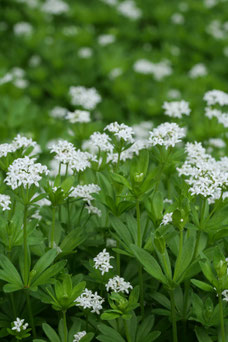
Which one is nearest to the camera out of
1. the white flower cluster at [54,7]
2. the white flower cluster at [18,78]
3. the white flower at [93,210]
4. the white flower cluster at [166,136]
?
the white flower cluster at [166,136]

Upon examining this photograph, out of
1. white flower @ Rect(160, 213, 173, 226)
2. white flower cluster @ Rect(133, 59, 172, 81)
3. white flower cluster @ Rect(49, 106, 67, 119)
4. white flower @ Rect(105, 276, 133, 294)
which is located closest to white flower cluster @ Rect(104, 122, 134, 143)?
white flower @ Rect(160, 213, 173, 226)

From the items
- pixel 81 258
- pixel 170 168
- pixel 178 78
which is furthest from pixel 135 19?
pixel 81 258

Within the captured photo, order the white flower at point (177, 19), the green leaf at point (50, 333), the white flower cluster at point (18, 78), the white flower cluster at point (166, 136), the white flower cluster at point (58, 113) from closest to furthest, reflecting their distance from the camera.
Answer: the green leaf at point (50, 333) < the white flower cluster at point (166, 136) < the white flower cluster at point (58, 113) < the white flower cluster at point (18, 78) < the white flower at point (177, 19)

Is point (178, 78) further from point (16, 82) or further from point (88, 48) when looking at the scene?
point (16, 82)

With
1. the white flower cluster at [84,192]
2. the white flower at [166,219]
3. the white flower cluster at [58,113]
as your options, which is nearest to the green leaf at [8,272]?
the white flower cluster at [84,192]

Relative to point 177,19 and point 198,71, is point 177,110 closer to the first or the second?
point 198,71

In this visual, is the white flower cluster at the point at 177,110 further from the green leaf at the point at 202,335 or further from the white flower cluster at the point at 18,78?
the white flower cluster at the point at 18,78
